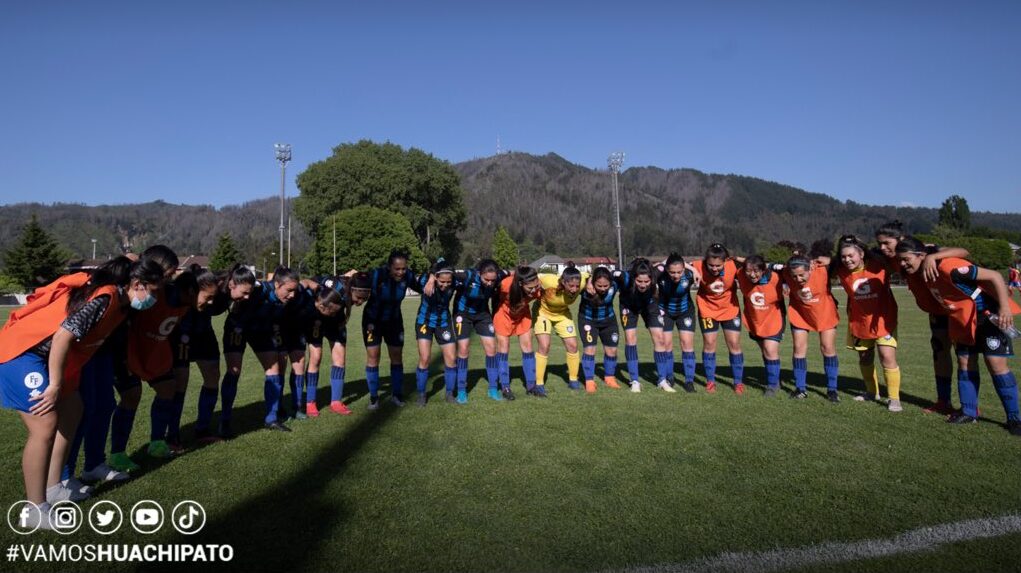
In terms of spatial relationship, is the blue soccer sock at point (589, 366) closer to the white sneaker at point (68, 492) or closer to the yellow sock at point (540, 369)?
the yellow sock at point (540, 369)

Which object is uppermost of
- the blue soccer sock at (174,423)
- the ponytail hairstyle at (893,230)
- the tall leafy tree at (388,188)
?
the tall leafy tree at (388,188)

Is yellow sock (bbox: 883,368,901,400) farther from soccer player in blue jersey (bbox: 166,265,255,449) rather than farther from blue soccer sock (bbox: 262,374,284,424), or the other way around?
soccer player in blue jersey (bbox: 166,265,255,449)

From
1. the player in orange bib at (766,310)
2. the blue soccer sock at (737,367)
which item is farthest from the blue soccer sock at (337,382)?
the player in orange bib at (766,310)

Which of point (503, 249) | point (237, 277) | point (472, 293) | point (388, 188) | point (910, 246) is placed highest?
point (388, 188)

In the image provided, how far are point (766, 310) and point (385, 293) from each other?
4.87 meters

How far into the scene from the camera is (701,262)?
785 cm

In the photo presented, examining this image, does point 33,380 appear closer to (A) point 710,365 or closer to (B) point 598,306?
(B) point 598,306

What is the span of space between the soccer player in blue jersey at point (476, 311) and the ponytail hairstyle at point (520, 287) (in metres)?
0.24

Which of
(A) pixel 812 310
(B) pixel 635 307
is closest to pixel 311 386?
(B) pixel 635 307

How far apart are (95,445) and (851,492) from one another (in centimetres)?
568

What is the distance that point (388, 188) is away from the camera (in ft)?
191

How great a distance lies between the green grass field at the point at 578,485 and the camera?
3209 millimetres

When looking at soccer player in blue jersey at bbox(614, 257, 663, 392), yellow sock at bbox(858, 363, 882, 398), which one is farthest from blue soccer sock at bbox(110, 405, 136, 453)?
yellow sock at bbox(858, 363, 882, 398)

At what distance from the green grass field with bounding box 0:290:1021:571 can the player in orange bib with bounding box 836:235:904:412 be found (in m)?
0.52
